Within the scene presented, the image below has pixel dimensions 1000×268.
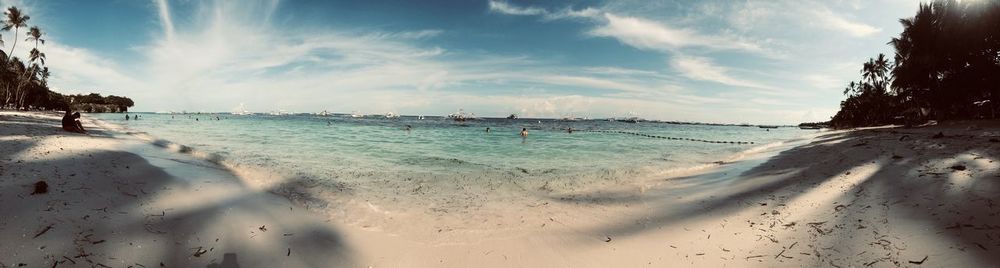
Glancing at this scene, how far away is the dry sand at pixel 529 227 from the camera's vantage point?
4566 millimetres

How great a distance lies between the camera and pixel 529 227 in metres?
6.95

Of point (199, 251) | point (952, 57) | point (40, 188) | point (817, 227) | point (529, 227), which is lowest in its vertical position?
point (529, 227)

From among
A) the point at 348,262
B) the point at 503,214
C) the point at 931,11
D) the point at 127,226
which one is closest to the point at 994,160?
the point at 503,214

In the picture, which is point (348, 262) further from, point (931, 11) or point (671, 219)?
point (931, 11)

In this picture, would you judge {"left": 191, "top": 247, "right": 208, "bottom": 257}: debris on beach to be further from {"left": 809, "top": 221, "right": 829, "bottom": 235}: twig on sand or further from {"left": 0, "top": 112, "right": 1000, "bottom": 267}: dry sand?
{"left": 809, "top": 221, "right": 829, "bottom": 235}: twig on sand

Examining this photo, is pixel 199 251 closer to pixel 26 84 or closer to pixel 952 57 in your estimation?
pixel 952 57

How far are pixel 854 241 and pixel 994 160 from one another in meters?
6.64

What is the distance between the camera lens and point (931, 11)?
3503cm

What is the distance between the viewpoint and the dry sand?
4566 mm

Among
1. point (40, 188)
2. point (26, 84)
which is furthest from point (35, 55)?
point (40, 188)

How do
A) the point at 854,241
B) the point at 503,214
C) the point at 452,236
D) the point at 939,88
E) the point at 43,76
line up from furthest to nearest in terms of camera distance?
the point at 43,76 < the point at 939,88 < the point at 503,214 < the point at 452,236 < the point at 854,241

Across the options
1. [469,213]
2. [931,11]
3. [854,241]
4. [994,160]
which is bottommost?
[469,213]

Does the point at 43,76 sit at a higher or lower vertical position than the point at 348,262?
higher

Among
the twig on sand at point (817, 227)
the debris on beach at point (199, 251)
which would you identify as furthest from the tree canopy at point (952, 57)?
the debris on beach at point (199, 251)
